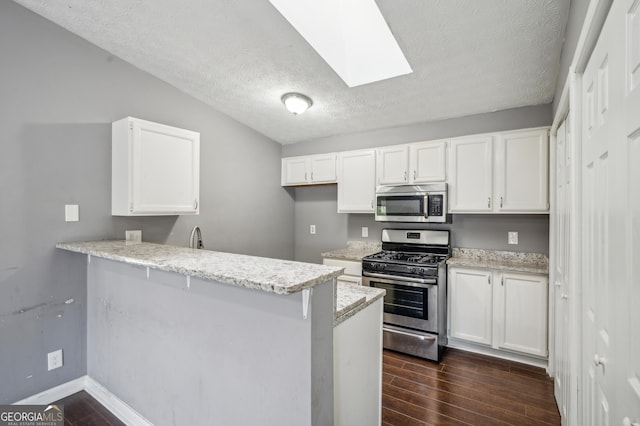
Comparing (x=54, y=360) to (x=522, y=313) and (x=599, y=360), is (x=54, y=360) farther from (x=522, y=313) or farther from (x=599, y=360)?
(x=522, y=313)

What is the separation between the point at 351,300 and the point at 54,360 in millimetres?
2465

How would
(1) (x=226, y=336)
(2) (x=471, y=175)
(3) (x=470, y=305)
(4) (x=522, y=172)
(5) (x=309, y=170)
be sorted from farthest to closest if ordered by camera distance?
(5) (x=309, y=170)
(2) (x=471, y=175)
(3) (x=470, y=305)
(4) (x=522, y=172)
(1) (x=226, y=336)

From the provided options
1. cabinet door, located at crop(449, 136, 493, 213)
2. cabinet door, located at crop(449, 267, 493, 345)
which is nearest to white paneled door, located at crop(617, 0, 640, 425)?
cabinet door, located at crop(449, 267, 493, 345)

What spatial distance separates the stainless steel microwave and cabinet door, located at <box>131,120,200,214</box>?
2.01 meters

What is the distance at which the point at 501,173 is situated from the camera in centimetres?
283

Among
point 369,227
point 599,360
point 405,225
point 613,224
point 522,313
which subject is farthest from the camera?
point 369,227

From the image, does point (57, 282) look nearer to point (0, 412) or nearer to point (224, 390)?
point (0, 412)

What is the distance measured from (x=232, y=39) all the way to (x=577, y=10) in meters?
2.15

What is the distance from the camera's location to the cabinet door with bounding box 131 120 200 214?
2371mm

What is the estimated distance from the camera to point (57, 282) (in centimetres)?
230

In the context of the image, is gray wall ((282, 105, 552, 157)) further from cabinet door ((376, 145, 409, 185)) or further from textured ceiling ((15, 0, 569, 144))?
cabinet door ((376, 145, 409, 185))

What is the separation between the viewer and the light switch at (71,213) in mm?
2314

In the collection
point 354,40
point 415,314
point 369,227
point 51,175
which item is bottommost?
point 415,314

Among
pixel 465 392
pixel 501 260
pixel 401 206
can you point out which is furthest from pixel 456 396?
pixel 401 206
